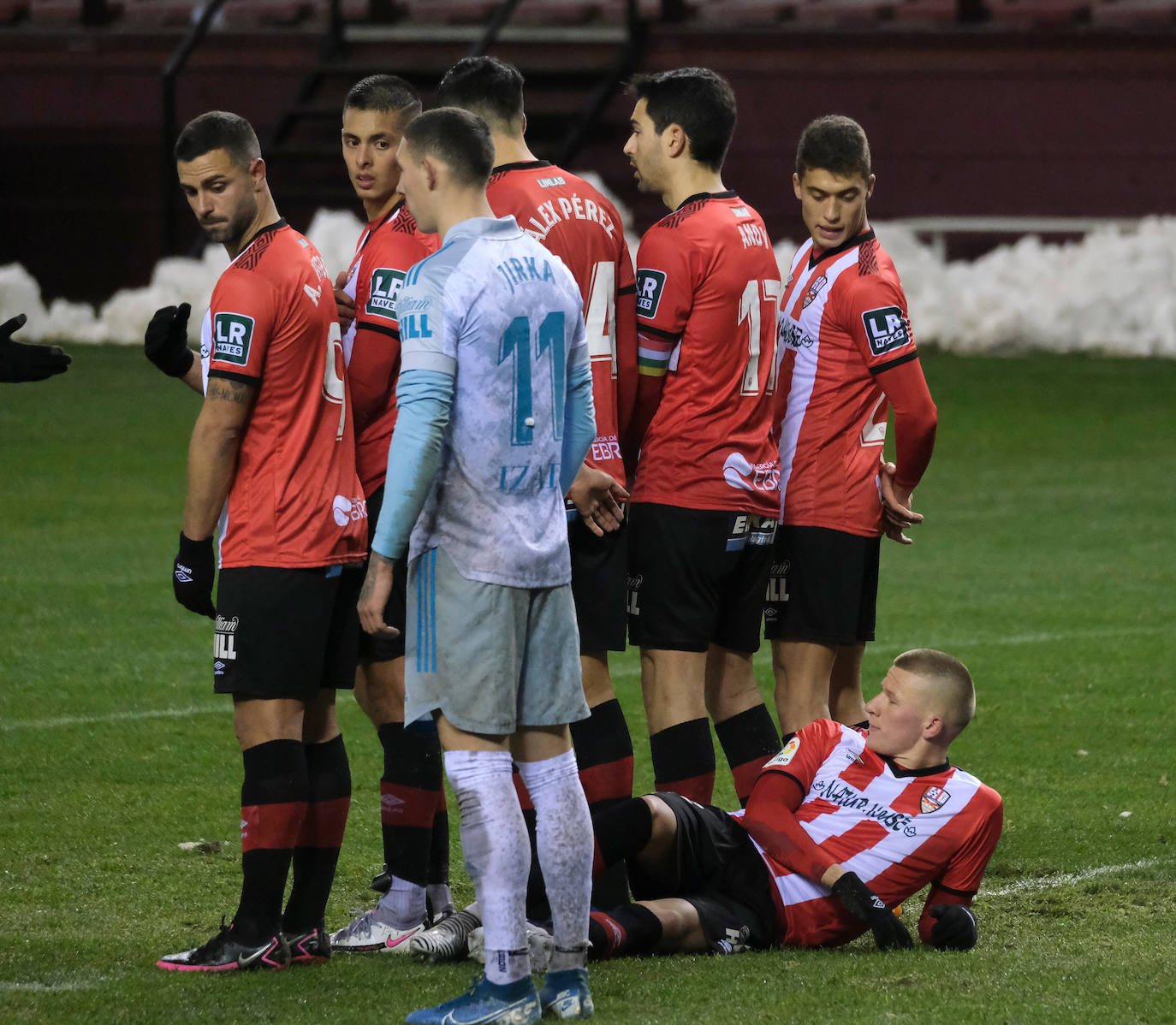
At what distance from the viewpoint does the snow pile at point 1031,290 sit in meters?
18.8

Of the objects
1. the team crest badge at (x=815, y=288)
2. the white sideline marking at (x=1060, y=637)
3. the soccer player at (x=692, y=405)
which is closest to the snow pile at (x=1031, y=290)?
the white sideline marking at (x=1060, y=637)

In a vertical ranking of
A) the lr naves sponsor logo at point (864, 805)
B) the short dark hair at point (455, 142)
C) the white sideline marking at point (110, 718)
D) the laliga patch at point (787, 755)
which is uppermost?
the short dark hair at point (455, 142)

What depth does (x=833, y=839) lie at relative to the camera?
179 inches

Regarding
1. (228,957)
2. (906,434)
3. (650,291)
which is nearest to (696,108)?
(650,291)

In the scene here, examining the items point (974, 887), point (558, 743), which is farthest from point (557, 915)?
point (974, 887)

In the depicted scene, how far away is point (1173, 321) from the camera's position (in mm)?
18906

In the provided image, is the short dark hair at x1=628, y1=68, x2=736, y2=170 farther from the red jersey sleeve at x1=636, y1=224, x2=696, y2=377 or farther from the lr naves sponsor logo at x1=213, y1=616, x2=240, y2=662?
the lr naves sponsor logo at x1=213, y1=616, x2=240, y2=662

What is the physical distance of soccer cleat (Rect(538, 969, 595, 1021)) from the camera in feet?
12.2

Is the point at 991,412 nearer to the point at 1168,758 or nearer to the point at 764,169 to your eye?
the point at 764,169

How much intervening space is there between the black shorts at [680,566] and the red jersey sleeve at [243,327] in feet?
4.10

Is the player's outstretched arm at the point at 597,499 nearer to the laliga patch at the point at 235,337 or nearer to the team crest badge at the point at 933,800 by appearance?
the laliga patch at the point at 235,337

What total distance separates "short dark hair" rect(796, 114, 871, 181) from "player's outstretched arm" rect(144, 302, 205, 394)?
1.81m

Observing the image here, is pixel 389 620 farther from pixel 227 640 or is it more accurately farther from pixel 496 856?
pixel 496 856

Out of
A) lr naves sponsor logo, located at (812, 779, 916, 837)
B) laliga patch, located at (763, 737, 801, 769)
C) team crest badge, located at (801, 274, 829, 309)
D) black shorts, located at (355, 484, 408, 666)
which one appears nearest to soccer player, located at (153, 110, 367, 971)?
black shorts, located at (355, 484, 408, 666)
